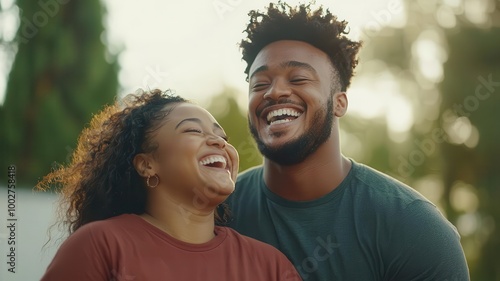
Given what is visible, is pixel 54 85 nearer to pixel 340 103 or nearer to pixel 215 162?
pixel 340 103

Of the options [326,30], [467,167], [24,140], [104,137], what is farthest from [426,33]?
[104,137]

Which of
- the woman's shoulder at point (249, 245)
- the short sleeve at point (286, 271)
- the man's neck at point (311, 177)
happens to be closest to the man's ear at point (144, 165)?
the woman's shoulder at point (249, 245)

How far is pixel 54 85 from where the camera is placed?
40.9 feet

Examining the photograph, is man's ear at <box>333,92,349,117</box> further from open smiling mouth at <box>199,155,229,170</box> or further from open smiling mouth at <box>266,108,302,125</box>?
open smiling mouth at <box>199,155,229,170</box>

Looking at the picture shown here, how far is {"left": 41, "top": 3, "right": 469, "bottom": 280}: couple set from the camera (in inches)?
125

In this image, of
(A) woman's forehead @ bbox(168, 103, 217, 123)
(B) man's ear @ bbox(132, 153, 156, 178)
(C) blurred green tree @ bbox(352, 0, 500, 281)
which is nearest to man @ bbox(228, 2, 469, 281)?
(A) woman's forehead @ bbox(168, 103, 217, 123)

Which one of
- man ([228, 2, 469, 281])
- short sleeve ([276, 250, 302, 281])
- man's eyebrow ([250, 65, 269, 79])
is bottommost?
short sleeve ([276, 250, 302, 281])

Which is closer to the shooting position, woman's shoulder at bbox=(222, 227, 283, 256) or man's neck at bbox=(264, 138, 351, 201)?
woman's shoulder at bbox=(222, 227, 283, 256)

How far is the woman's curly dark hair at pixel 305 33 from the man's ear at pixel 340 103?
0.08m

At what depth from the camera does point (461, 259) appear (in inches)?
148

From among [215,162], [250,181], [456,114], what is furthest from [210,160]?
[456,114]

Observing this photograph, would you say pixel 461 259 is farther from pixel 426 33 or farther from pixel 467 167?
pixel 426 33

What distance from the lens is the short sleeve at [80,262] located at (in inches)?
114

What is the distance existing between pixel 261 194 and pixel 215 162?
2.87 ft
